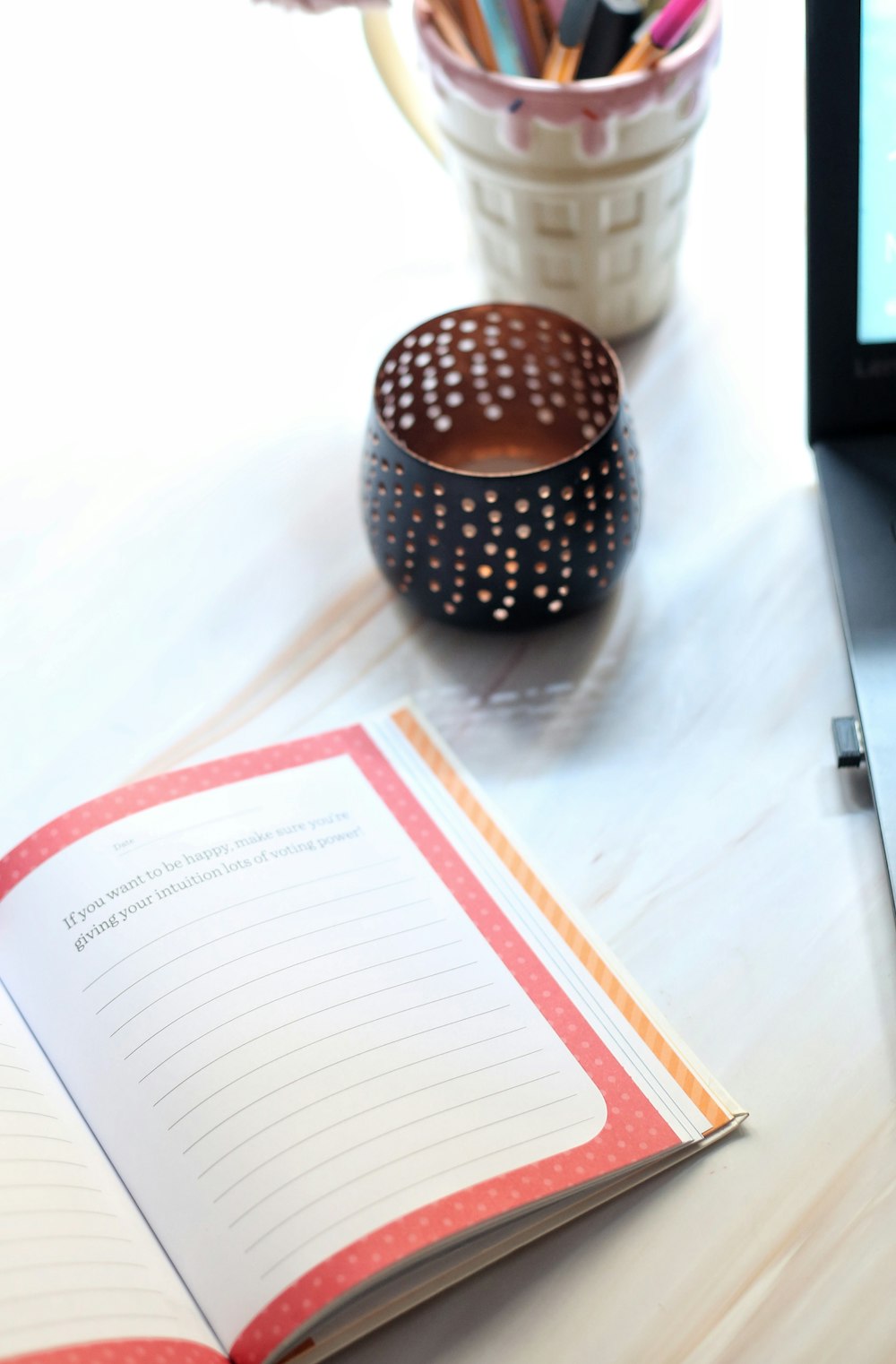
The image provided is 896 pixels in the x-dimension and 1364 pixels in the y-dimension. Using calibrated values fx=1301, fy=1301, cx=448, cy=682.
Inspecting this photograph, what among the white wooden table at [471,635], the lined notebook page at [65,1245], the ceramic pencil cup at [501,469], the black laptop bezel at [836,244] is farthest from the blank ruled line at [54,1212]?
the black laptop bezel at [836,244]

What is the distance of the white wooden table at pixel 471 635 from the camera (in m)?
0.46

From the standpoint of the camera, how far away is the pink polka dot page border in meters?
0.42

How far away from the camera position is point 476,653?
643mm

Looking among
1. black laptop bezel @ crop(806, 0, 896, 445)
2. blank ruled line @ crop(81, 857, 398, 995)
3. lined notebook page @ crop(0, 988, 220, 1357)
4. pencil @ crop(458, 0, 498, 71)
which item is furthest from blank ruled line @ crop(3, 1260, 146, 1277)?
pencil @ crop(458, 0, 498, 71)

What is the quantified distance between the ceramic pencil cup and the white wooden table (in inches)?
1.9

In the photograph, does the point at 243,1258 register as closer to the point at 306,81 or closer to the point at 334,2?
the point at 334,2

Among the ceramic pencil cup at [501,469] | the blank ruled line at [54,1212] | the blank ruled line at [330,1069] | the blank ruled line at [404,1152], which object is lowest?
the blank ruled line at [54,1212]

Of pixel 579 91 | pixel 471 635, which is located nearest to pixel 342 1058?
pixel 471 635

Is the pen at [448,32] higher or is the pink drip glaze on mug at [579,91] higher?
the pen at [448,32]

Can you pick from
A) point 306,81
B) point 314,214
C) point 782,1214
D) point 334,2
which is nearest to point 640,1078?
point 782,1214

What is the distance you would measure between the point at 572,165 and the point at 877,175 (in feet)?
0.54

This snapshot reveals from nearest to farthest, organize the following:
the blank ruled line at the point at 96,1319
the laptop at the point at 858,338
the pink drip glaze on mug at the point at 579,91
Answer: the blank ruled line at the point at 96,1319 → the laptop at the point at 858,338 → the pink drip glaze on mug at the point at 579,91

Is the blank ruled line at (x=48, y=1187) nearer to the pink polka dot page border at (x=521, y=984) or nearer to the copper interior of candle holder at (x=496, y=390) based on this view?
the pink polka dot page border at (x=521, y=984)

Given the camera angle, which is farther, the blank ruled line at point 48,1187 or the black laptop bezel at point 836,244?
the black laptop bezel at point 836,244
